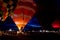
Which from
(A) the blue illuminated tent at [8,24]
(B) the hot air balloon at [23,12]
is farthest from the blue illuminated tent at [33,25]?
(A) the blue illuminated tent at [8,24]

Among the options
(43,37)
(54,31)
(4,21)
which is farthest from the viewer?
(4,21)

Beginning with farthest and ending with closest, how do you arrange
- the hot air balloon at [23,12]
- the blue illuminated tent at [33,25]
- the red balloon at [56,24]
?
the blue illuminated tent at [33,25] → the red balloon at [56,24] → the hot air balloon at [23,12]

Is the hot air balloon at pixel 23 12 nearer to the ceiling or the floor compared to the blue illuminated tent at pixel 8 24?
nearer to the ceiling

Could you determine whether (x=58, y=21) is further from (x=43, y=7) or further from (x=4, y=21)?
(x=4, y=21)

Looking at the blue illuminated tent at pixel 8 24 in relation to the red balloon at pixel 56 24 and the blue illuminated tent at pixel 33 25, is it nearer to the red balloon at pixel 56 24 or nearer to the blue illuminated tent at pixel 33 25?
the blue illuminated tent at pixel 33 25

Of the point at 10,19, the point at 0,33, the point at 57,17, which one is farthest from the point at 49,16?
the point at 0,33

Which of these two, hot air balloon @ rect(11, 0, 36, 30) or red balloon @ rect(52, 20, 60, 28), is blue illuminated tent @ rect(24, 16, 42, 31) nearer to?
hot air balloon @ rect(11, 0, 36, 30)

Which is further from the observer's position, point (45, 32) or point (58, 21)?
point (58, 21)

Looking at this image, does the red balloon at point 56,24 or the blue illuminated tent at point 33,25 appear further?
the blue illuminated tent at point 33,25

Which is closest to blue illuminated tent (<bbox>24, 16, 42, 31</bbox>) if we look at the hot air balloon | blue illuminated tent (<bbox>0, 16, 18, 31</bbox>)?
the hot air balloon

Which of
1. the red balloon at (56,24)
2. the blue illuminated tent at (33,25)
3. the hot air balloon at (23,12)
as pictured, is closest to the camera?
the hot air balloon at (23,12)
